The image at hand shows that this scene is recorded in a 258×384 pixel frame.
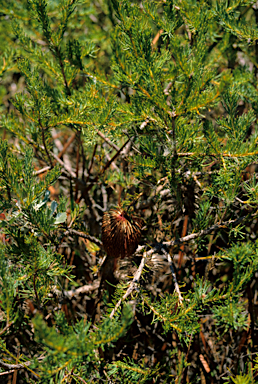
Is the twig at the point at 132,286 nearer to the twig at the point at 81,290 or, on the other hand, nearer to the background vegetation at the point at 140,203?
the background vegetation at the point at 140,203

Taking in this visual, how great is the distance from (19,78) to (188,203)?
138cm

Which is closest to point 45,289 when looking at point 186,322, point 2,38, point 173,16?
point 186,322

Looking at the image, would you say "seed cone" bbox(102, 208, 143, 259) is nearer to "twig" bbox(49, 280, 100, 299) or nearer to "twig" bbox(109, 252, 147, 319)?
"twig" bbox(109, 252, 147, 319)

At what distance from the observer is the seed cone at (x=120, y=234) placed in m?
0.76

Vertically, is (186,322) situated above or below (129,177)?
below

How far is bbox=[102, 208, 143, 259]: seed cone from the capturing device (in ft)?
2.51

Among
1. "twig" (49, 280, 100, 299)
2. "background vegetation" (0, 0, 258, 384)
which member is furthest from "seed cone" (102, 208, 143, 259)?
"twig" (49, 280, 100, 299)

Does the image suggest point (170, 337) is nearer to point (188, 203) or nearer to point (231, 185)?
point (188, 203)

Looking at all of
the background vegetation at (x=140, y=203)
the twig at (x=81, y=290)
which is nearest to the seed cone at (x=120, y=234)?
the background vegetation at (x=140, y=203)

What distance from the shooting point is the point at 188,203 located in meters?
0.93

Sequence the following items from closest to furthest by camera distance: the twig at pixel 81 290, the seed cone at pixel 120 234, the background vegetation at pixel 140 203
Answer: the background vegetation at pixel 140 203
the seed cone at pixel 120 234
the twig at pixel 81 290

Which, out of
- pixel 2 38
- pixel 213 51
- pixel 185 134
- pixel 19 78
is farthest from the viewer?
pixel 19 78

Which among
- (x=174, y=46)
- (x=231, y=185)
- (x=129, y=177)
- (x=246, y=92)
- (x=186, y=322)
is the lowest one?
(x=186, y=322)

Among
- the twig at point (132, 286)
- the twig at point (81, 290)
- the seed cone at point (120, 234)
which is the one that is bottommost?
the twig at point (81, 290)
